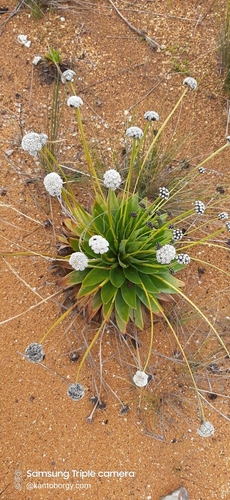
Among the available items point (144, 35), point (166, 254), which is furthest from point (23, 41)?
point (166, 254)

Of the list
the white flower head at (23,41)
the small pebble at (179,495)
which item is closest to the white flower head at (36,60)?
the white flower head at (23,41)

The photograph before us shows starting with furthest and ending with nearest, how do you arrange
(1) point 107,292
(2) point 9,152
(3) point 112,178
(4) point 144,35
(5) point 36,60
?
(4) point 144,35, (5) point 36,60, (2) point 9,152, (1) point 107,292, (3) point 112,178

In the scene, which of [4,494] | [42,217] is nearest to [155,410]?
[4,494]

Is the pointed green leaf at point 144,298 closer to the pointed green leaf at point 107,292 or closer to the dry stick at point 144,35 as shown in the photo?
the pointed green leaf at point 107,292

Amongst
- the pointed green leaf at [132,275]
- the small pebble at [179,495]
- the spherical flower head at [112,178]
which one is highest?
the spherical flower head at [112,178]

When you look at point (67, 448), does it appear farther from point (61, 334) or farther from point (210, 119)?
point (210, 119)

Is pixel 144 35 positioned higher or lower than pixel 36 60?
higher

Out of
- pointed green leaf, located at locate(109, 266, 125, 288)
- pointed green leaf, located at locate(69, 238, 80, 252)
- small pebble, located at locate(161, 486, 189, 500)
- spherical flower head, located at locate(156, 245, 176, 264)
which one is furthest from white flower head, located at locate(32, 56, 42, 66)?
small pebble, located at locate(161, 486, 189, 500)

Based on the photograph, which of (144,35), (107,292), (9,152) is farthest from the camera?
(144,35)

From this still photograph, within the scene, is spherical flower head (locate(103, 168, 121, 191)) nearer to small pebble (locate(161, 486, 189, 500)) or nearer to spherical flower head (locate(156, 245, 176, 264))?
spherical flower head (locate(156, 245, 176, 264))

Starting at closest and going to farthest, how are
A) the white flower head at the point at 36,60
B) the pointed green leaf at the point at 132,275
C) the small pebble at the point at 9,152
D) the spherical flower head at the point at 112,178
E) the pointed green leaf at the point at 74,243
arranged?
the spherical flower head at the point at 112,178 < the pointed green leaf at the point at 132,275 < the pointed green leaf at the point at 74,243 < the small pebble at the point at 9,152 < the white flower head at the point at 36,60

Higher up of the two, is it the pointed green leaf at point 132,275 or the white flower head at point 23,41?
the white flower head at point 23,41

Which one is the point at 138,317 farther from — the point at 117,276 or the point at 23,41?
the point at 23,41
